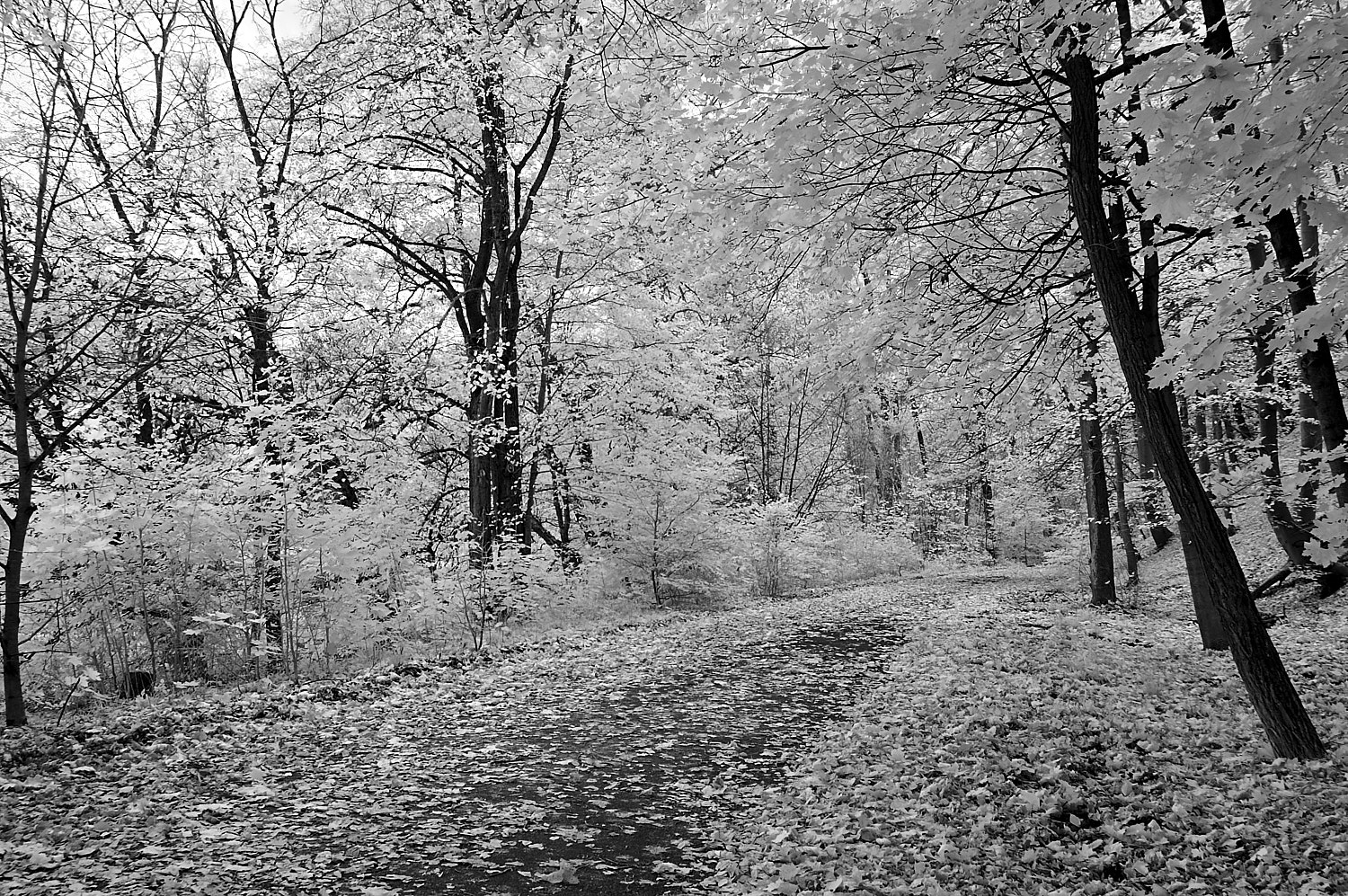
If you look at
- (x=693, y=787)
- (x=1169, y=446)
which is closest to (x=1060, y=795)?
(x=693, y=787)

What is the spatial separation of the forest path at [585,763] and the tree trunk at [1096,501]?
576cm

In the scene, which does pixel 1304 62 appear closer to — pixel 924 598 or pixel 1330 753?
pixel 1330 753

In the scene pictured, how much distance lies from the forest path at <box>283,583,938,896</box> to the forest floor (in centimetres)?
2

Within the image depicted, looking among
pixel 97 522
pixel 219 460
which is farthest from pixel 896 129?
Result: pixel 219 460

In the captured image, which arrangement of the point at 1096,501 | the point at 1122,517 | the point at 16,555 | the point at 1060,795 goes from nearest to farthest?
the point at 1060,795 < the point at 16,555 < the point at 1096,501 < the point at 1122,517

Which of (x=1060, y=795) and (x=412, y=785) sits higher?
(x=412, y=785)

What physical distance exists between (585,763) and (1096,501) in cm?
1130

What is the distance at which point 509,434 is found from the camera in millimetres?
13273

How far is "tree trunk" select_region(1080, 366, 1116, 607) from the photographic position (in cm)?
1282

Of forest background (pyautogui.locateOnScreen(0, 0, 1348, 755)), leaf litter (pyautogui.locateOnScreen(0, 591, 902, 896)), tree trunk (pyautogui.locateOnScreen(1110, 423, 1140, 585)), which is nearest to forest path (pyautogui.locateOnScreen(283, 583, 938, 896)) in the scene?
leaf litter (pyautogui.locateOnScreen(0, 591, 902, 896))

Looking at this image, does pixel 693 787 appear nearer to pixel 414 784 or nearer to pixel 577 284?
pixel 414 784

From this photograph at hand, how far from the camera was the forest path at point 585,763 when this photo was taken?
13.2 feet

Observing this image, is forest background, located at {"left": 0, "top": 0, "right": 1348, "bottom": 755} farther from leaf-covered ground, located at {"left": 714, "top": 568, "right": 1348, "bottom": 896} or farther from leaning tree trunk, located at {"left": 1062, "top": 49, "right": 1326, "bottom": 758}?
leaf-covered ground, located at {"left": 714, "top": 568, "right": 1348, "bottom": 896}

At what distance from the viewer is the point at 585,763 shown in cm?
564
